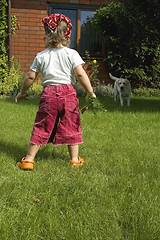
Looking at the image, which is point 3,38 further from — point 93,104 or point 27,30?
point 93,104

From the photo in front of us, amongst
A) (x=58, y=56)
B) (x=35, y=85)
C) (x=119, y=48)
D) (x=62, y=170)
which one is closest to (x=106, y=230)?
(x=62, y=170)

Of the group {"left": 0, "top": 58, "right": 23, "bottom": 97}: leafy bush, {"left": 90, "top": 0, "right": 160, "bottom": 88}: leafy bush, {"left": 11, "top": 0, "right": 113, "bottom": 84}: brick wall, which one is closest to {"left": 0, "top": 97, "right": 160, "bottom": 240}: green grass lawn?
{"left": 0, "top": 58, "right": 23, "bottom": 97}: leafy bush

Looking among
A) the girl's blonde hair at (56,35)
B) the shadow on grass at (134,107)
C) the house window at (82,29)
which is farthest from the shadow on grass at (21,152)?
the house window at (82,29)

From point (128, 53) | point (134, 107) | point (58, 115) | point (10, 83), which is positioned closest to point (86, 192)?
point (58, 115)

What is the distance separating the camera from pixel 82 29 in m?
12.6

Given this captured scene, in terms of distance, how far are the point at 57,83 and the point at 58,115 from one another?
0.32 meters

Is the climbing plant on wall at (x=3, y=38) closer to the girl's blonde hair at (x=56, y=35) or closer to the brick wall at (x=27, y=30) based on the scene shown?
the brick wall at (x=27, y=30)

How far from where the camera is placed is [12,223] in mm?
1950

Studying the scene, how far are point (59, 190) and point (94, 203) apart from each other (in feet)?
1.10

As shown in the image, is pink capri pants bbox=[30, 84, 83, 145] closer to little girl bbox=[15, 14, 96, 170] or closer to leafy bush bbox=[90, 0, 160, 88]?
little girl bbox=[15, 14, 96, 170]

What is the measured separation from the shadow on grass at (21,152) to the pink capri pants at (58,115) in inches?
13.7

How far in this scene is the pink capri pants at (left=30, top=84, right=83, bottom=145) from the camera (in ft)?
10.5

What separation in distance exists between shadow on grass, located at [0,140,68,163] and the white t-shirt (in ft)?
2.82

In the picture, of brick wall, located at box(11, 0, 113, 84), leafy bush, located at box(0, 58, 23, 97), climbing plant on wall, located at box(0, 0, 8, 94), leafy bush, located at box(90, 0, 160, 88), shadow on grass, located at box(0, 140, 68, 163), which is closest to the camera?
shadow on grass, located at box(0, 140, 68, 163)
